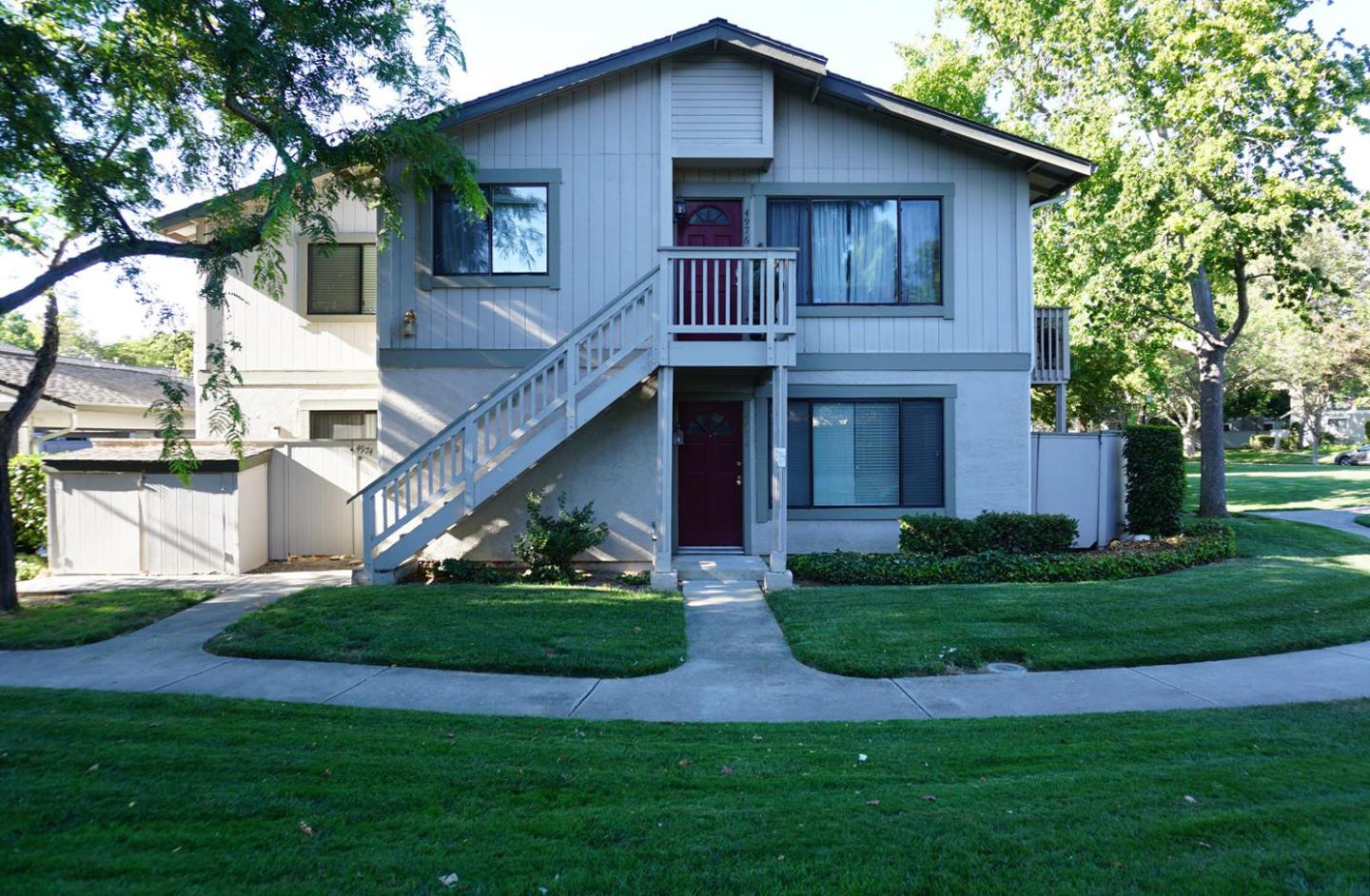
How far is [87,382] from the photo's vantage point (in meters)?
23.4

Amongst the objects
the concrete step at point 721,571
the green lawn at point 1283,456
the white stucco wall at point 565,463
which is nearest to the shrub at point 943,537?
the white stucco wall at point 565,463

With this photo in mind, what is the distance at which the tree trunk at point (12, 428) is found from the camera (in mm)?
8875

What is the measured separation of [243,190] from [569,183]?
4188mm

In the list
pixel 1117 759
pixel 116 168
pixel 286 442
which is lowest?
pixel 1117 759

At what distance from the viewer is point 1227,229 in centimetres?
1464

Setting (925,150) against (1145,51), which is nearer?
(925,150)

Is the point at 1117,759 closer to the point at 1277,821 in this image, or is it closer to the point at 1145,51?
the point at 1277,821

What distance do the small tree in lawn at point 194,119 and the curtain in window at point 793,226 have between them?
4.31 meters

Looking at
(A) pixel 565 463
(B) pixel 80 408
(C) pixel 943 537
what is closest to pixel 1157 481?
(C) pixel 943 537

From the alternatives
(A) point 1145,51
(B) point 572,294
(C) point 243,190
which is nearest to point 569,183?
(B) point 572,294

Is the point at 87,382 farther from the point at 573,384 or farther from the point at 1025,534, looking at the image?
the point at 1025,534

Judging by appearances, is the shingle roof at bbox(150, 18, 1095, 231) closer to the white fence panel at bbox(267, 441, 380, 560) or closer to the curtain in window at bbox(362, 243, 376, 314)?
the curtain in window at bbox(362, 243, 376, 314)

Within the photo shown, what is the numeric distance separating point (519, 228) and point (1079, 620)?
28.9 ft

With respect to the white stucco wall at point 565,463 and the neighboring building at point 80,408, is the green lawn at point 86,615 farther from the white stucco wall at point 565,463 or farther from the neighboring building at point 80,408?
the neighboring building at point 80,408
